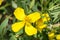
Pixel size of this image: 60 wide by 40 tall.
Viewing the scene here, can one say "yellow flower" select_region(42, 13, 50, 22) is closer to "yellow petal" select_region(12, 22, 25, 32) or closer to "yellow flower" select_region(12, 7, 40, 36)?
"yellow flower" select_region(12, 7, 40, 36)

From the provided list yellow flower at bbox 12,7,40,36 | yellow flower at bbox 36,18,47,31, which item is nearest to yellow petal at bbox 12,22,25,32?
yellow flower at bbox 12,7,40,36

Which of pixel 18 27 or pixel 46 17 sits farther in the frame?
pixel 46 17

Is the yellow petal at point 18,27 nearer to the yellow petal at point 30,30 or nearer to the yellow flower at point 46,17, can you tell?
the yellow petal at point 30,30

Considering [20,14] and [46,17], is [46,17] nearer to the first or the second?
[46,17]

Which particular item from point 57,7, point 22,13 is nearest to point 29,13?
point 22,13

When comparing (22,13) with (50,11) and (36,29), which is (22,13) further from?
(50,11)

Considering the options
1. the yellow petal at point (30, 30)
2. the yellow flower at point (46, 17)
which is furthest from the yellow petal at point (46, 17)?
the yellow petal at point (30, 30)

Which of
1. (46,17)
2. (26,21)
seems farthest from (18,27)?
(46,17)

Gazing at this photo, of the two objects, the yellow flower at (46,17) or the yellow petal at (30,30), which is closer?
the yellow petal at (30,30)
